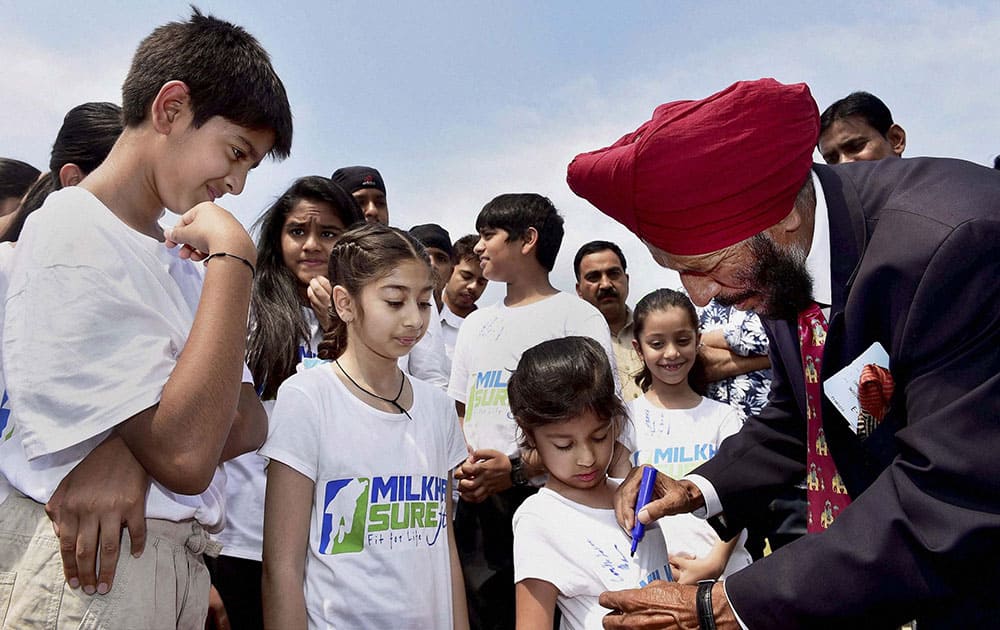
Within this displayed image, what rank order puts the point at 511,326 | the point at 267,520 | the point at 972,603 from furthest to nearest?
the point at 511,326 < the point at 267,520 < the point at 972,603

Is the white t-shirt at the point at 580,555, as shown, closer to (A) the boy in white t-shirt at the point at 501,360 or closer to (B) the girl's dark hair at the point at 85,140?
(A) the boy in white t-shirt at the point at 501,360

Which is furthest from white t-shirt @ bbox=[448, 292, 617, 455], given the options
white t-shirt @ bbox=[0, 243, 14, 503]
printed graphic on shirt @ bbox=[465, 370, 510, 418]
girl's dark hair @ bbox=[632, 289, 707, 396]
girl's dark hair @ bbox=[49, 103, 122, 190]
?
white t-shirt @ bbox=[0, 243, 14, 503]

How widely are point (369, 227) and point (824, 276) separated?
1.65 metres

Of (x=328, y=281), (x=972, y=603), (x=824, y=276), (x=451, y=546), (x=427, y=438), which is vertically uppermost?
(x=328, y=281)

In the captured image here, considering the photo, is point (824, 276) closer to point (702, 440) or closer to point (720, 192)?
point (720, 192)

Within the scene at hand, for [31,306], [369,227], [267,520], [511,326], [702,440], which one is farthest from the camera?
[511,326]

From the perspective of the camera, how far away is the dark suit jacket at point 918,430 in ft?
5.40

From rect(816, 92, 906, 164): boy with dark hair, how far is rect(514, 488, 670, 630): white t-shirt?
3.34m

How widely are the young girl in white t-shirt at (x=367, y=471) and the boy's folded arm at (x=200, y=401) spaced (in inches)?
34.7

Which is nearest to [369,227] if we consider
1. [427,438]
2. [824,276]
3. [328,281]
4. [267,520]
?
[328,281]

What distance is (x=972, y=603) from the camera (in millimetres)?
1731

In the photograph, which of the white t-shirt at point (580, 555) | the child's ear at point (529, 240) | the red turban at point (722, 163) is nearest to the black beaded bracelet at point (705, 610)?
the white t-shirt at point (580, 555)

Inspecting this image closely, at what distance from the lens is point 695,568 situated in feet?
10.5

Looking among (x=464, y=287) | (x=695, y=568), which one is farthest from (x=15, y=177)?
(x=695, y=568)
